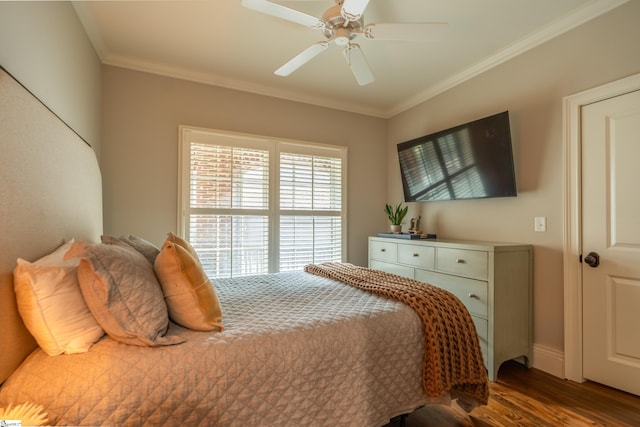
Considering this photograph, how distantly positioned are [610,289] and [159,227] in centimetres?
364

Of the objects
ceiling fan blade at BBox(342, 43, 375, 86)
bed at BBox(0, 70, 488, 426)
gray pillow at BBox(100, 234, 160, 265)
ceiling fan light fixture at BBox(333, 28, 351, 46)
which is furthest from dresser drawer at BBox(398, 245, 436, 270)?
gray pillow at BBox(100, 234, 160, 265)

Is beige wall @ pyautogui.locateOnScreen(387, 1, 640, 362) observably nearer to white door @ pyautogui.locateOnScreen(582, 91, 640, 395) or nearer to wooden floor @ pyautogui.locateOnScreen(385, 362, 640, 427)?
white door @ pyautogui.locateOnScreen(582, 91, 640, 395)

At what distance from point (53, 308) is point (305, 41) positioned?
94.8 inches

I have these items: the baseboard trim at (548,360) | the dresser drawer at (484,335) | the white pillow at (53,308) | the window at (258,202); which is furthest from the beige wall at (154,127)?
the baseboard trim at (548,360)

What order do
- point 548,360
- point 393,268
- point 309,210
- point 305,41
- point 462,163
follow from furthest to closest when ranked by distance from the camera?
point 309,210 → point 393,268 → point 462,163 → point 305,41 → point 548,360

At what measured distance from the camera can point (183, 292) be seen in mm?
1231

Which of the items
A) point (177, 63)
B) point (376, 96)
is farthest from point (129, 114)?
point (376, 96)

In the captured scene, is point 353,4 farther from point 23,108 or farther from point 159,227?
point 159,227

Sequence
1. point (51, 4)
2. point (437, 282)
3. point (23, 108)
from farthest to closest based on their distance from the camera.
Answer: point (437, 282), point (51, 4), point (23, 108)

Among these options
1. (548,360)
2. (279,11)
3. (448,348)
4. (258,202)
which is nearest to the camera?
(448,348)

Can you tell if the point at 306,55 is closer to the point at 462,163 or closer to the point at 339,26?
the point at 339,26

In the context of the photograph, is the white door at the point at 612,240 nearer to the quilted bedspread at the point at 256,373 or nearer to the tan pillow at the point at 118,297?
the quilted bedspread at the point at 256,373

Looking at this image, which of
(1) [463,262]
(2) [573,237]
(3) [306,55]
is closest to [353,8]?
(3) [306,55]

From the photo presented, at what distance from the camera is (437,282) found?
2602mm
